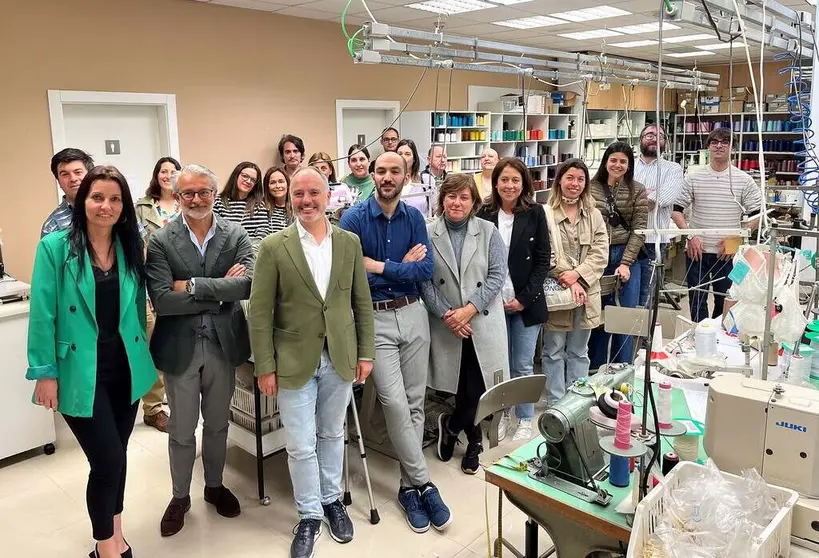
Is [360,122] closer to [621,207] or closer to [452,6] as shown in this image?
[452,6]

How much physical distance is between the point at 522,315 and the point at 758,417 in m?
1.68

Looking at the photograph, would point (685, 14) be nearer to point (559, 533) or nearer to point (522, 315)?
point (559, 533)

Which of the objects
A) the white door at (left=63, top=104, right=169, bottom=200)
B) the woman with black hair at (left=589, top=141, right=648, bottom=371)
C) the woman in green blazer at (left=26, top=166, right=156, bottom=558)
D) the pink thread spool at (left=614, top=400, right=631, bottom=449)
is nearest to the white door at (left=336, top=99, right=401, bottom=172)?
the white door at (left=63, top=104, right=169, bottom=200)

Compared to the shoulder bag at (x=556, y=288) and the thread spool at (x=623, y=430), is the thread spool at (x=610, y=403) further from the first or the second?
the shoulder bag at (x=556, y=288)

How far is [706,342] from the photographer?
91.8 inches

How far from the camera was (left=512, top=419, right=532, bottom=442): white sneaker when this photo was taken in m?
3.26

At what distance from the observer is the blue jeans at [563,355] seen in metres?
3.37

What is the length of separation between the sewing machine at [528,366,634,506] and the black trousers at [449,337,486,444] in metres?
1.19

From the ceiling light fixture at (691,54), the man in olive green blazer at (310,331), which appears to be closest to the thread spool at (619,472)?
the man in olive green blazer at (310,331)

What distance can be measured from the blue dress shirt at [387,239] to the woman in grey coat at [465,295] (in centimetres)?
18

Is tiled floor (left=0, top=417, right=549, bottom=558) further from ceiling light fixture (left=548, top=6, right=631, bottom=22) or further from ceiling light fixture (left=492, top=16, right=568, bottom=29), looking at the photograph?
ceiling light fixture (left=492, top=16, right=568, bottom=29)

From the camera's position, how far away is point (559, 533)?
1.68m

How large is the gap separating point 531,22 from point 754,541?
622cm

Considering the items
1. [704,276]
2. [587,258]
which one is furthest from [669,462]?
[704,276]
